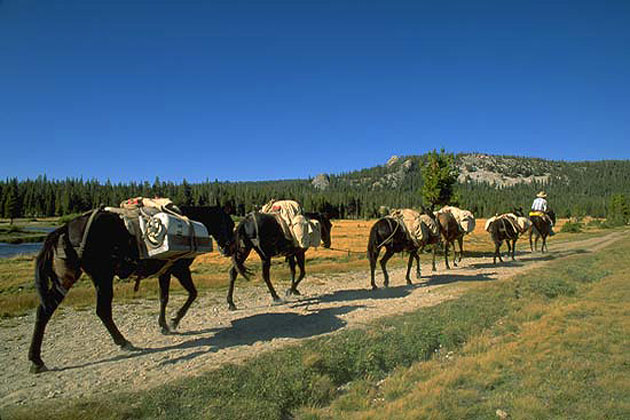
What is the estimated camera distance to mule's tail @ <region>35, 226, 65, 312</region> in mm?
6031

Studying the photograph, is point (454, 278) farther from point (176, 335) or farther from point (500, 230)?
point (176, 335)

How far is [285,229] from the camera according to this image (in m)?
11.6

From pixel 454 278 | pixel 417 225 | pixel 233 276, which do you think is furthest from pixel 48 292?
pixel 454 278

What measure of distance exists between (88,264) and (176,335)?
8.66ft

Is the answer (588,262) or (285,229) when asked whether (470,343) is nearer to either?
(285,229)

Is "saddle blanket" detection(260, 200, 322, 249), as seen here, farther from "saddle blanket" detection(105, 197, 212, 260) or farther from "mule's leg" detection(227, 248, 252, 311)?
"saddle blanket" detection(105, 197, 212, 260)

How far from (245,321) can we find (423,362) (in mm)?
4653

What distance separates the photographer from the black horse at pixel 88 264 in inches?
238

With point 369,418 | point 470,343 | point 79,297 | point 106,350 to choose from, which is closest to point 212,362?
point 106,350

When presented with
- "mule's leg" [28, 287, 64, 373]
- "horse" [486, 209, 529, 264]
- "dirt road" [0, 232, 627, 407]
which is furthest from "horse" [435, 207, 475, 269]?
"mule's leg" [28, 287, 64, 373]

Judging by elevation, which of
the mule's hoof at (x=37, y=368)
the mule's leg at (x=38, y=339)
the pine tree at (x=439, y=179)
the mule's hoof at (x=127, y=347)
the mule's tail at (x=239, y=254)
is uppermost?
the pine tree at (x=439, y=179)

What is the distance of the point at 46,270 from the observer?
6207mm

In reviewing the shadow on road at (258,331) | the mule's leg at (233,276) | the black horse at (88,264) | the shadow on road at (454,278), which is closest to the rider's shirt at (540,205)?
the shadow on road at (454,278)

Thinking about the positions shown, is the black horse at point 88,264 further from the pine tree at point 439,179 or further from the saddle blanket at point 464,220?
the pine tree at point 439,179
